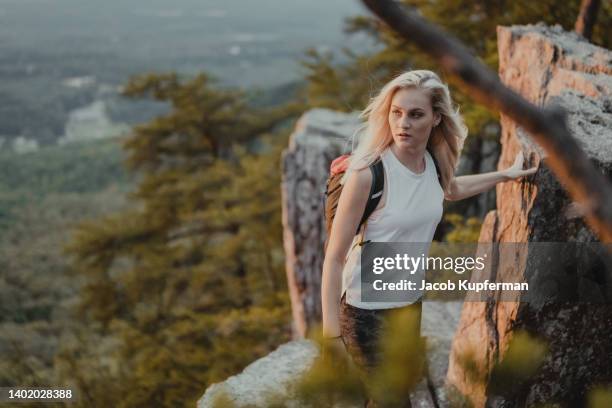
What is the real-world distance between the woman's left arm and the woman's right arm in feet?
2.56

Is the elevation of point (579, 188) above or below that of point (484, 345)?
above

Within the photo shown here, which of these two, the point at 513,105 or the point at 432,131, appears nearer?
the point at 513,105

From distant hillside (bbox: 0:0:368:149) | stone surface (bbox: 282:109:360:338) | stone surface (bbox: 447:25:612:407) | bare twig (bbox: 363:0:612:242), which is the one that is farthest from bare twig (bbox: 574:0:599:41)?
distant hillside (bbox: 0:0:368:149)

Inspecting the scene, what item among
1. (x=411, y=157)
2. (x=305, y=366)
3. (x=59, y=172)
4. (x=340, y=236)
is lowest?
(x=59, y=172)

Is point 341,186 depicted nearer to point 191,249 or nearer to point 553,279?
point 553,279

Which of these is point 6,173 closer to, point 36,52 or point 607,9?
point 36,52

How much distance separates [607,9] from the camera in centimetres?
649

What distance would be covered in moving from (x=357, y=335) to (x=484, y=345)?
1043 millimetres

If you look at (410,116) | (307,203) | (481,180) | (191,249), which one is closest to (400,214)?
(410,116)

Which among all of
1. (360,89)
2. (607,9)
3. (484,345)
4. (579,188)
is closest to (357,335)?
(484,345)

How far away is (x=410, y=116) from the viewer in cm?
A: 222

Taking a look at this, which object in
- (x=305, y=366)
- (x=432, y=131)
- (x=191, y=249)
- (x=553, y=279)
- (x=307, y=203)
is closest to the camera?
(x=432, y=131)

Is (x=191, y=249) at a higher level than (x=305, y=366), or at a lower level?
lower

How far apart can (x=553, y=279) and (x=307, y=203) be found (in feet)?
12.8
